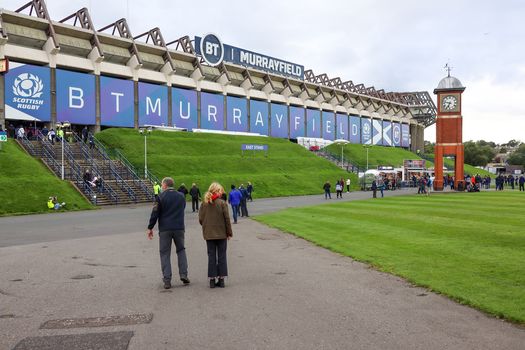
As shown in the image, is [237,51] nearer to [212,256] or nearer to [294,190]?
[294,190]

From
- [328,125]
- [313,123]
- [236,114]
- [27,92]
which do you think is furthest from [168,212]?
[328,125]

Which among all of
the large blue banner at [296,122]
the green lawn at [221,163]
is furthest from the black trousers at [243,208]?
the large blue banner at [296,122]

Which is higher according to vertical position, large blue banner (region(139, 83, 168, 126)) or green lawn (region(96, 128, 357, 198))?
large blue banner (region(139, 83, 168, 126))

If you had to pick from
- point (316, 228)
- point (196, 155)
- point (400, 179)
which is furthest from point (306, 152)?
point (316, 228)

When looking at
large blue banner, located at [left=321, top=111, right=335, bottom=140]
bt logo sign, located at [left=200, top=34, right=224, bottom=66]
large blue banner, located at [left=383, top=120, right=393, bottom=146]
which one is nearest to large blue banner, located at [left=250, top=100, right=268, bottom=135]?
bt logo sign, located at [left=200, top=34, right=224, bottom=66]

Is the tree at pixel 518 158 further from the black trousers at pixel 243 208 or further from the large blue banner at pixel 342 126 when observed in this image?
the black trousers at pixel 243 208

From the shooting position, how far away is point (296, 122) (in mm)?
83750

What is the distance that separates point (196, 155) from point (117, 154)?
931cm

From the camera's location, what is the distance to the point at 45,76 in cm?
5025

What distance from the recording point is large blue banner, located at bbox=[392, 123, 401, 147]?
109988 millimetres

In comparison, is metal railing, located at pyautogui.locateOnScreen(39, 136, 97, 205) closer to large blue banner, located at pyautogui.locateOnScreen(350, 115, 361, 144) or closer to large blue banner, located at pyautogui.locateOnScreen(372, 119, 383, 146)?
large blue banner, located at pyautogui.locateOnScreen(350, 115, 361, 144)

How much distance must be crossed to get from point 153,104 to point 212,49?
1329cm

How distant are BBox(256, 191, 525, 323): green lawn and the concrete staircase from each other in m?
15.3

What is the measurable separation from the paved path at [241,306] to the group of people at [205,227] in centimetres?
35
